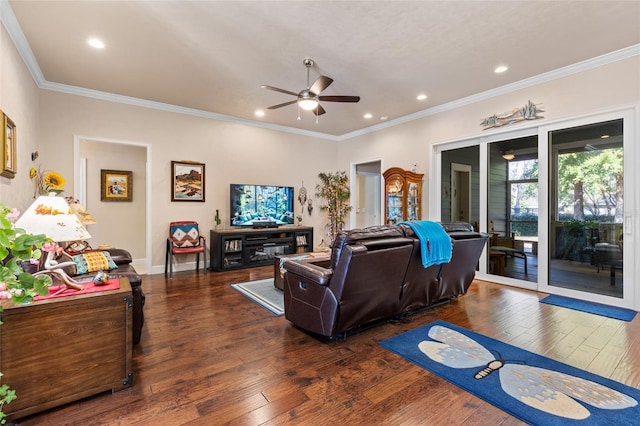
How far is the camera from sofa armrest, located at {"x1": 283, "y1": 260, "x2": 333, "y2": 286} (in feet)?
8.01

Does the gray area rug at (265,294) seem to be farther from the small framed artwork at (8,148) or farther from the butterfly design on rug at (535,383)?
the small framed artwork at (8,148)

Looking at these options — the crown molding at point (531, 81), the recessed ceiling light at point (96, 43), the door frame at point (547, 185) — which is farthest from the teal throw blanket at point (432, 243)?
the recessed ceiling light at point (96, 43)

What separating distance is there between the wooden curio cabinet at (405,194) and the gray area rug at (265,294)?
2743 millimetres

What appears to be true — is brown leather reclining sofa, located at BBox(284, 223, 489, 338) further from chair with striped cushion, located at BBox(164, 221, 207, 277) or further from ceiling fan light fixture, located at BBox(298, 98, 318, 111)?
chair with striped cushion, located at BBox(164, 221, 207, 277)

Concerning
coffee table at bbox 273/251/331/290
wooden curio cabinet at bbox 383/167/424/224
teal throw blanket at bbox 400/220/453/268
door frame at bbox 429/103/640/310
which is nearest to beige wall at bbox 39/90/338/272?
wooden curio cabinet at bbox 383/167/424/224

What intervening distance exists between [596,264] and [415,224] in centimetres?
274

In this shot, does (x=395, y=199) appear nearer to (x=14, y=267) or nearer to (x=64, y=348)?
(x=64, y=348)

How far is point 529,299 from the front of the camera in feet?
12.5

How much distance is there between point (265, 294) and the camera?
3965 mm

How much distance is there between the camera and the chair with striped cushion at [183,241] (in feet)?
16.5

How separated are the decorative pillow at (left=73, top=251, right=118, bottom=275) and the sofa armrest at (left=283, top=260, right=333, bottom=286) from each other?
66.8 inches

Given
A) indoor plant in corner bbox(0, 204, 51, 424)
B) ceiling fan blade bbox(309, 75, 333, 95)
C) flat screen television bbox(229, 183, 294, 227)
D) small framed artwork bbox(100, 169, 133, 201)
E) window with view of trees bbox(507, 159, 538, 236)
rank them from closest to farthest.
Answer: indoor plant in corner bbox(0, 204, 51, 424), ceiling fan blade bbox(309, 75, 333, 95), window with view of trees bbox(507, 159, 538, 236), small framed artwork bbox(100, 169, 133, 201), flat screen television bbox(229, 183, 294, 227)

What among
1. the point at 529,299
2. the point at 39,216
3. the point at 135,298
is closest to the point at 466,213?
the point at 529,299

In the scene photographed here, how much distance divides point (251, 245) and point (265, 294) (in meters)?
1.83
